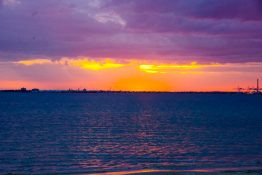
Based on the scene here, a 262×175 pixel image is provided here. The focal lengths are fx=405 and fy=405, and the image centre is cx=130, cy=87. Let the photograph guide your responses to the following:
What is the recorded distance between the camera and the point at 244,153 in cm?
4119

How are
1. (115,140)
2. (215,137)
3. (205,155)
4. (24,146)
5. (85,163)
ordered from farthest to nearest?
(215,137), (115,140), (24,146), (205,155), (85,163)

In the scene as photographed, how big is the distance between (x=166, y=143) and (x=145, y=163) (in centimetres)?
1461

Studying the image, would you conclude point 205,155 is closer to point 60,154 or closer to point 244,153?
point 244,153

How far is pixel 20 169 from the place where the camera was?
31.8 m

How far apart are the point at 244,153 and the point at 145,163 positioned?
12042mm

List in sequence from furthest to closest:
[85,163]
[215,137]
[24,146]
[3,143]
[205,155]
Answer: [215,137] → [3,143] → [24,146] → [205,155] → [85,163]

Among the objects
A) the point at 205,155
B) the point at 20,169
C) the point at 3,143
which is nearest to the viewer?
the point at 20,169

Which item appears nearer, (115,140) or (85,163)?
(85,163)

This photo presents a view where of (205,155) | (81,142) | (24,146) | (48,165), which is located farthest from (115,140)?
(48,165)

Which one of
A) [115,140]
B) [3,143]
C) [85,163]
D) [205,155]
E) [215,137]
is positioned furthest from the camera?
[215,137]

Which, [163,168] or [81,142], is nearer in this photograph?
[163,168]

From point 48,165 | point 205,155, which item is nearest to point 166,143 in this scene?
point 205,155

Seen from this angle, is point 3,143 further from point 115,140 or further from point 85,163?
point 85,163

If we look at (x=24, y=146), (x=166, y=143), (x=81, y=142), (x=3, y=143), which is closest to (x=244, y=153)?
(x=166, y=143)
